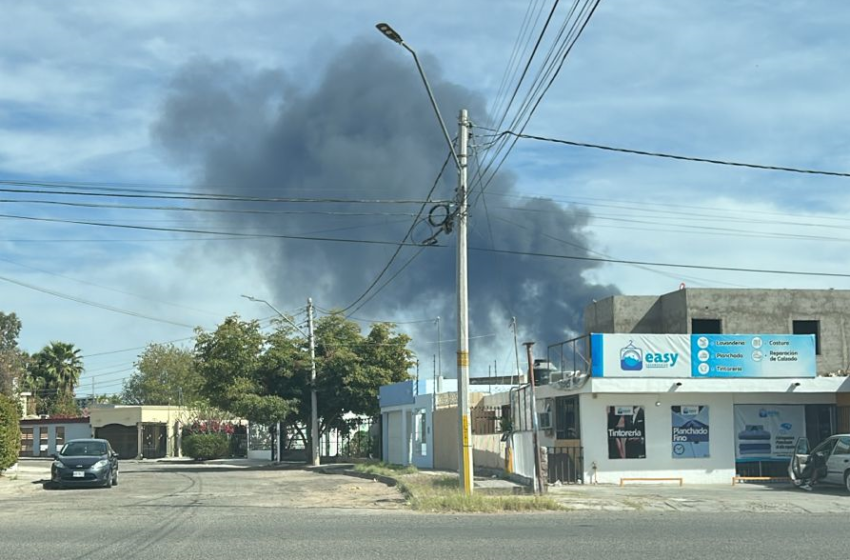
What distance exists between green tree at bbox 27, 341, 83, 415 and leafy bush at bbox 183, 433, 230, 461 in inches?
1012

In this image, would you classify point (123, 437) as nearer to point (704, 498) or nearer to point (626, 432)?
point (626, 432)

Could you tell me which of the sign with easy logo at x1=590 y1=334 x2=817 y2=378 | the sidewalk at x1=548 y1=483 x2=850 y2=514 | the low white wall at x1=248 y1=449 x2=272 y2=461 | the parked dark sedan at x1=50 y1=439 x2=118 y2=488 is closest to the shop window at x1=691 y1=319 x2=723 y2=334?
the sign with easy logo at x1=590 y1=334 x2=817 y2=378

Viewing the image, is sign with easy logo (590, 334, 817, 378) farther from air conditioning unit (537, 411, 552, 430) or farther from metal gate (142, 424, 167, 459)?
metal gate (142, 424, 167, 459)

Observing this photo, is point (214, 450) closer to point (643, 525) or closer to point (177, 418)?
point (177, 418)

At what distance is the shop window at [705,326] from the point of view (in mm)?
36594

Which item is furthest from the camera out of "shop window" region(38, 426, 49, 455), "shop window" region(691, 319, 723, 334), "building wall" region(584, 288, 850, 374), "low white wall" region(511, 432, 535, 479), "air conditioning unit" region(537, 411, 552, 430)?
"shop window" region(38, 426, 49, 455)

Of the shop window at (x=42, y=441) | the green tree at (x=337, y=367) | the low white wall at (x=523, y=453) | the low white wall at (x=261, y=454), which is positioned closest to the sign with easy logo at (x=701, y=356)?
the low white wall at (x=523, y=453)

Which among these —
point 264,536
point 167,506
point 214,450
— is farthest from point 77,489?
point 214,450

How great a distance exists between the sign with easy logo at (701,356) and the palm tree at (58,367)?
214ft

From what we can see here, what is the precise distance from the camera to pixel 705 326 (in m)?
36.8

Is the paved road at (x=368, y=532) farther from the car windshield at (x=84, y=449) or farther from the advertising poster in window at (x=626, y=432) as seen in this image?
the advertising poster in window at (x=626, y=432)

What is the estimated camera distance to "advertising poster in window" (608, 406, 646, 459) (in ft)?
90.7

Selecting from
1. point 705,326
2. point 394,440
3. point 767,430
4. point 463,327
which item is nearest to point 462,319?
point 463,327

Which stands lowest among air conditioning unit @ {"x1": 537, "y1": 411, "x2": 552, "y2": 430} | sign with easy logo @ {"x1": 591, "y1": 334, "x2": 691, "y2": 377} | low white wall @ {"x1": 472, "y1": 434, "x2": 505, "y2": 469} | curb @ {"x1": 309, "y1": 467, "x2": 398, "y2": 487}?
curb @ {"x1": 309, "y1": 467, "x2": 398, "y2": 487}
